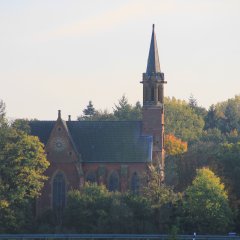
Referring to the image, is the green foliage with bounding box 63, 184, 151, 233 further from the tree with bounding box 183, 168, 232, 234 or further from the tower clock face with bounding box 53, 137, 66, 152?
the tower clock face with bounding box 53, 137, 66, 152

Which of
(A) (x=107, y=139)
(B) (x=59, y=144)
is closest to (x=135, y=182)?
(A) (x=107, y=139)

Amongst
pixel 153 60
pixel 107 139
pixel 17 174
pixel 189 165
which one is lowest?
pixel 17 174

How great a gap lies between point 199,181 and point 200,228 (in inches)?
174

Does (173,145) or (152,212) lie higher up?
(173,145)

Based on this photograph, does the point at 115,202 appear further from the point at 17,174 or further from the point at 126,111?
the point at 126,111

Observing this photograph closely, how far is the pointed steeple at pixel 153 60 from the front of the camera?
335 ft

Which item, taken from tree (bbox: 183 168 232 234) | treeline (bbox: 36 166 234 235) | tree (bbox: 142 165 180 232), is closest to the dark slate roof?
tree (bbox: 142 165 180 232)

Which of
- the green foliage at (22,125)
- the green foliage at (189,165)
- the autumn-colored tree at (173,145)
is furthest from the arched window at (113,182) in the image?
the autumn-colored tree at (173,145)

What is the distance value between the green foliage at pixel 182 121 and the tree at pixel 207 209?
62.7 metres

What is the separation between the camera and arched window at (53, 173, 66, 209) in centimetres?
9931

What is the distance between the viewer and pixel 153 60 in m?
103

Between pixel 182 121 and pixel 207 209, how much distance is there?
72597 millimetres

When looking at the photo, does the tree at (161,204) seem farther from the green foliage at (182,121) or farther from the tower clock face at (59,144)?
the green foliage at (182,121)

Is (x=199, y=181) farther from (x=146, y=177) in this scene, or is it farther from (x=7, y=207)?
(x=7, y=207)
